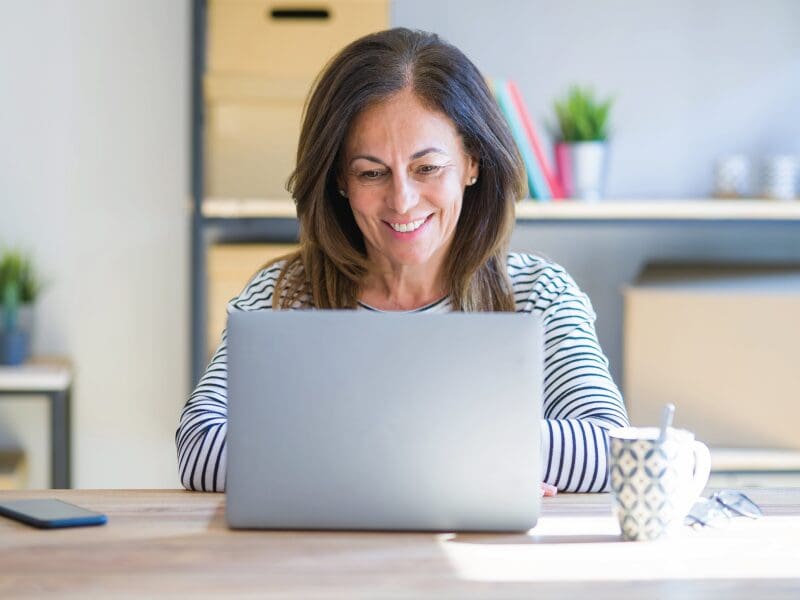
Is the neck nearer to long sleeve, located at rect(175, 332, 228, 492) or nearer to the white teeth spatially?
the white teeth

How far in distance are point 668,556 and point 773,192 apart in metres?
1.83

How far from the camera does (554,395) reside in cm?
159

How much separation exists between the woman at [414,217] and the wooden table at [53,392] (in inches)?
36.1

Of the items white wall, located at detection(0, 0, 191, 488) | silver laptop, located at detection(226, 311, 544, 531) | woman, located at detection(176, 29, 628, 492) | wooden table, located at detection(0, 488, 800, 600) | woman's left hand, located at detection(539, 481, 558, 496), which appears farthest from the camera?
white wall, located at detection(0, 0, 191, 488)

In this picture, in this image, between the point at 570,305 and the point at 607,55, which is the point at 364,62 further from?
the point at 607,55

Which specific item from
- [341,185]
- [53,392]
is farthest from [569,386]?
[53,392]

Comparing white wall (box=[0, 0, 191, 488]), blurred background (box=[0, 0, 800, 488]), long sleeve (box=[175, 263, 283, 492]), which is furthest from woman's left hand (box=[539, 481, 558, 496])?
white wall (box=[0, 0, 191, 488])

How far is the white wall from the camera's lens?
282 centimetres

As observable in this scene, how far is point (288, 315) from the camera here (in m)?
1.10

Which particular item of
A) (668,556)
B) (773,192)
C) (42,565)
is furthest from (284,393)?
(773,192)

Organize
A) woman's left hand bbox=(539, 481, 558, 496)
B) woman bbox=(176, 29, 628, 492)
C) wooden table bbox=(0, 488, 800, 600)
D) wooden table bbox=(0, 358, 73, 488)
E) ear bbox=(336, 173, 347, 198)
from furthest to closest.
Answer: wooden table bbox=(0, 358, 73, 488)
ear bbox=(336, 173, 347, 198)
woman bbox=(176, 29, 628, 492)
woman's left hand bbox=(539, 481, 558, 496)
wooden table bbox=(0, 488, 800, 600)

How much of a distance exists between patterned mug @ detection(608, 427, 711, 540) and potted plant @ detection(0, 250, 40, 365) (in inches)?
70.7

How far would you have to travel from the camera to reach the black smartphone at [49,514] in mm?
1155

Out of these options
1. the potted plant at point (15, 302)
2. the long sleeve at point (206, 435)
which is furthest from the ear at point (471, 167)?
A: the potted plant at point (15, 302)
